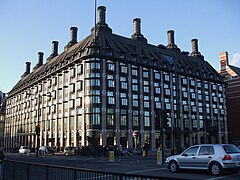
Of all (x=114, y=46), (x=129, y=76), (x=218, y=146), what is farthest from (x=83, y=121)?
(x=218, y=146)

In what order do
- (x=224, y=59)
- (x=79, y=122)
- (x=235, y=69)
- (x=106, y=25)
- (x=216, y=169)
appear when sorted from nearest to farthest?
(x=216, y=169), (x=79, y=122), (x=106, y=25), (x=235, y=69), (x=224, y=59)

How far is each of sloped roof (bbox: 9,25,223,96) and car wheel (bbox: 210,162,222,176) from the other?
38.9 m

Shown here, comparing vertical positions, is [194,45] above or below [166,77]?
above

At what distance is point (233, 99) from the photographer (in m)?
83.5

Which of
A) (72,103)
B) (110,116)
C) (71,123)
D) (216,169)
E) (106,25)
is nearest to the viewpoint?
(216,169)

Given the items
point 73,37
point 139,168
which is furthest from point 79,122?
point 139,168

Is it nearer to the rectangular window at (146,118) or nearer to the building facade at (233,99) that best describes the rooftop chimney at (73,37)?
the rectangular window at (146,118)

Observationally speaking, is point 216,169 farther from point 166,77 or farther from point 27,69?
point 27,69

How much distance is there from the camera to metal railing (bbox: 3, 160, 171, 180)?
18.9 ft

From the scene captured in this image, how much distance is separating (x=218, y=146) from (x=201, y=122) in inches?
2388

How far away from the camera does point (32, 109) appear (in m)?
77.1

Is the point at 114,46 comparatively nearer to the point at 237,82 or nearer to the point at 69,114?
the point at 69,114

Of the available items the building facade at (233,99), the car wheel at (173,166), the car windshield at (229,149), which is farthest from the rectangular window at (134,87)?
the car windshield at (229,149)

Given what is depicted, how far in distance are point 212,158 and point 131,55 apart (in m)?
49.4
